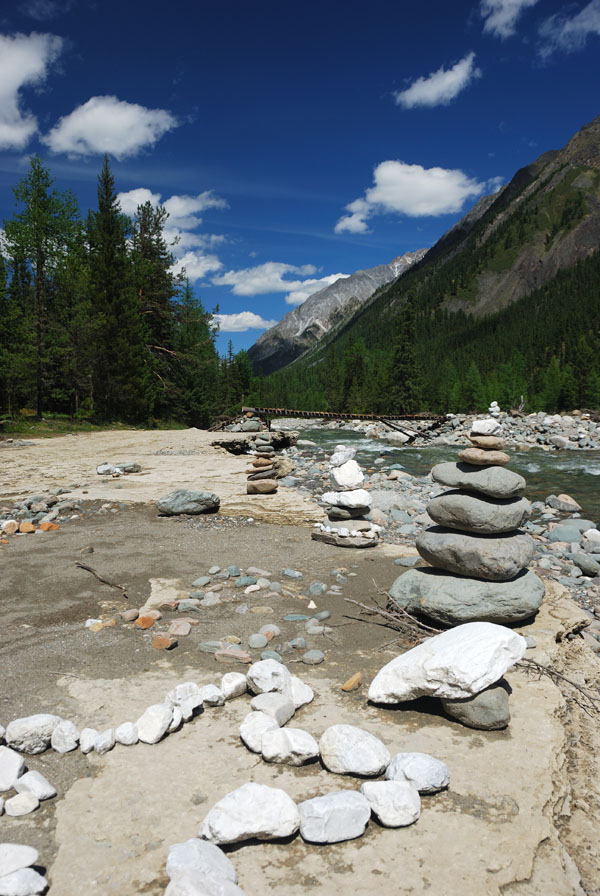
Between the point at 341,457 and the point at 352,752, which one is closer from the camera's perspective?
the point at 352,752

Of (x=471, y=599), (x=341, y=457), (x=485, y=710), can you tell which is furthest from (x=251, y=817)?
(x=341, y=457)

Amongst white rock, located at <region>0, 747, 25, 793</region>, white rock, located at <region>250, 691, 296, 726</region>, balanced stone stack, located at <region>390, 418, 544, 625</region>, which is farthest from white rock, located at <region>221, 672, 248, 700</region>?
balanced stone stack, located at <region>390, 418, 544, 625</region>

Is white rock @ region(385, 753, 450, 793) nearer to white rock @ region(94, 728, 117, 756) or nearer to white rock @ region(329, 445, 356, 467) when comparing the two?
white rock @ region(94, 728, 117, 756)

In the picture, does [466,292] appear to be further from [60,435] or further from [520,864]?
[520,864]

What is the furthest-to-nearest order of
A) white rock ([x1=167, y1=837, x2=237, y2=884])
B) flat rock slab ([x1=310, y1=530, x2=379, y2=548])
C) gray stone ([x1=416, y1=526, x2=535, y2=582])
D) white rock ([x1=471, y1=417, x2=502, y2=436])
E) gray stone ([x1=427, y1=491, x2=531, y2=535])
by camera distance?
flat rock slab ([x1=310, y1=530, x2=379, y2=548]) → white rock ([x1=471, y1=417, x2=502, y2=436]) → gray stone ([x1=427, y1=491, x2=531, y2=535]) → gray stone ([x1=416, y1=526, x2=535, y2=582]) → white rock ([x1=167, y1=837, x2=237, y2=884])

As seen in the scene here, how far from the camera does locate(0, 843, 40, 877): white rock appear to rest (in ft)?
8.23

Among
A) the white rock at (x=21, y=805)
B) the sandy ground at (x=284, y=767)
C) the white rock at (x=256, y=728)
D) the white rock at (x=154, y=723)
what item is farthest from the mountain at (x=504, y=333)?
the white rock at (x=21, y=805)

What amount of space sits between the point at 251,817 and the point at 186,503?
28.7 feet

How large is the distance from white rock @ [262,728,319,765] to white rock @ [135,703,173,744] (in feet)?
2.55

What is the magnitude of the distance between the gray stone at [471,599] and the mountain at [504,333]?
65408 millimetres

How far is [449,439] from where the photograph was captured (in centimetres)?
3894

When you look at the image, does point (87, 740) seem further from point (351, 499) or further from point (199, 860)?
point (351, 499)

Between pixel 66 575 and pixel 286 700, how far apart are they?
4.62 m

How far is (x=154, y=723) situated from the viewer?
146 inches
